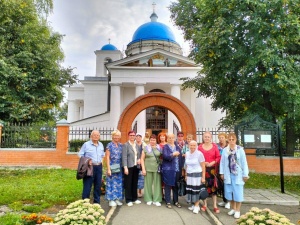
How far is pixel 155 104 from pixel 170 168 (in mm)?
7590

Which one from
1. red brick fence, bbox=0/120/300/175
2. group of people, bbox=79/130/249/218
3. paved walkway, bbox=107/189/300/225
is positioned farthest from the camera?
red brick fence, bbox=0/120/300/175

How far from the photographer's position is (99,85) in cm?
2855

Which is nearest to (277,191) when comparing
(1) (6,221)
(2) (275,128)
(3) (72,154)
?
(2) (275,128)

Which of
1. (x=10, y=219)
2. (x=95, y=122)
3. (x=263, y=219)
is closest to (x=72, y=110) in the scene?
(x=95, y=122)

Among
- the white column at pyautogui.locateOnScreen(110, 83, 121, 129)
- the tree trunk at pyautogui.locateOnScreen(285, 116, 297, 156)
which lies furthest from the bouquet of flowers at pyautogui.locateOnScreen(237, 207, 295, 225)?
the white column at pyautogui.locateOnScreen(110, 83, 121, 129)

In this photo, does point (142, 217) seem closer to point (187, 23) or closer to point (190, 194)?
point (190, 194)

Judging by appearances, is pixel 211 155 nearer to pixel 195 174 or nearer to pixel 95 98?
pixel 195 174

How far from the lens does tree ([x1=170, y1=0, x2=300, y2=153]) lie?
29.7 feet

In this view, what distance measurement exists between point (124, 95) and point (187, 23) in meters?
10.7

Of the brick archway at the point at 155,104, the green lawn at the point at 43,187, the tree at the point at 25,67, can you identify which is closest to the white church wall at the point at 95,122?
the tree at the point at 25,67

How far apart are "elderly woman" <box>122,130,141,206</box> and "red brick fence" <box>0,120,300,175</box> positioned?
5.82 m

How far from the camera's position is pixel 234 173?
538 centimetres

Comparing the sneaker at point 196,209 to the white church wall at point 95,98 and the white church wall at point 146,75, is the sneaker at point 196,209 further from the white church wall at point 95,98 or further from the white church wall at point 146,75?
the white church wall at point 95,98

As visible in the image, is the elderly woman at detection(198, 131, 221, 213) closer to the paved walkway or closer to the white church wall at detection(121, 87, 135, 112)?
the paved walkway
